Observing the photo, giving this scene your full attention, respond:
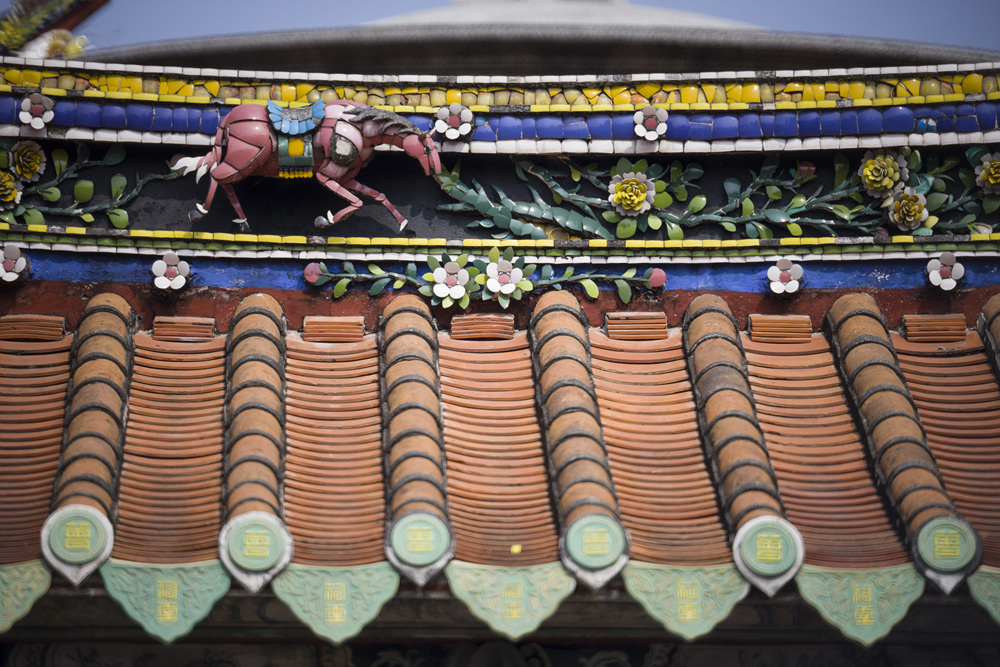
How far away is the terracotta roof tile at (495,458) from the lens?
5727 mm

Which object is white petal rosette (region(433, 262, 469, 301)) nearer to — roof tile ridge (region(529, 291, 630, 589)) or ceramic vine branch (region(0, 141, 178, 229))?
roof tile ridge (region(529, 291, 630, 589))

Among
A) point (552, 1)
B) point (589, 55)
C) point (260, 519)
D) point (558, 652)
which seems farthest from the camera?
point (552, 1)

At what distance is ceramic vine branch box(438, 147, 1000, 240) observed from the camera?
6.92m

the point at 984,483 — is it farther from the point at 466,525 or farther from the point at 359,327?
the point at 359,327

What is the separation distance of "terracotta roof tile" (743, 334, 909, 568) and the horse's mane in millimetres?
2242

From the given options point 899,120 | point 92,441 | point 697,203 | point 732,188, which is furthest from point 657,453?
point 92,441

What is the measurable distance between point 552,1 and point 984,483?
5624 millimetres

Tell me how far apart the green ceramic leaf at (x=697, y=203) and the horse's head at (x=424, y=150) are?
1.47 metres

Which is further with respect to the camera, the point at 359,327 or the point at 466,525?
the point at 359,327

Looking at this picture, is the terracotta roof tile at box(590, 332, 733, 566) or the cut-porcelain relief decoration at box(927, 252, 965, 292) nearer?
the terracotta roof tile at box(590, 332, 733, 566)

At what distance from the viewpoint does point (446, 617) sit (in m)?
6.12

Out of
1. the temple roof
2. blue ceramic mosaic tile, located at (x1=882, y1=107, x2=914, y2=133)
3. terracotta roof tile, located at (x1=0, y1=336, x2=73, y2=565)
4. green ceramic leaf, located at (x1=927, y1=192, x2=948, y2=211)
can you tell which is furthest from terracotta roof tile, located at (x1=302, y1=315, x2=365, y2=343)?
green ceramic leaf, located at (x1=927, y1=192, x2=948, y2=211)

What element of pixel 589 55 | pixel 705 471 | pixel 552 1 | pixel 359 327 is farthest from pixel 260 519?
pixel 552 1

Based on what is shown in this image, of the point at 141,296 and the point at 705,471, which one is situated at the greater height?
the point at 141,296
